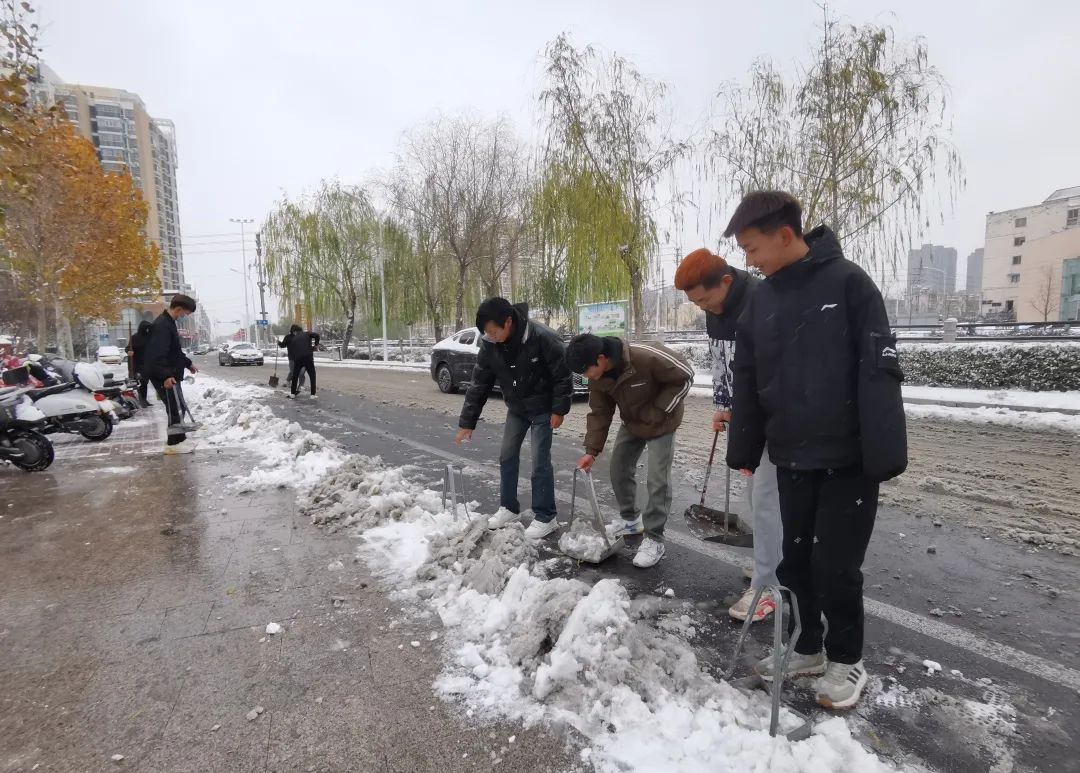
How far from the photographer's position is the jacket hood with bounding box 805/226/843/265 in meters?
2.11

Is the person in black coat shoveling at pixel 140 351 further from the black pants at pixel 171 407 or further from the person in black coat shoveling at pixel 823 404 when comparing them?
the person in black coat shoveling at pixel 823 404

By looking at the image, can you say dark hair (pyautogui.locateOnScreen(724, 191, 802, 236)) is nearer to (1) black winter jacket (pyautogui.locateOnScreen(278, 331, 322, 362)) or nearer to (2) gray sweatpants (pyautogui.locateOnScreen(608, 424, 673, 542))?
(2) gray sweatpants (pyautogui.locateOnScreen(608, 424, 673, 542))

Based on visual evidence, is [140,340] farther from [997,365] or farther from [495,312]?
[997,365]

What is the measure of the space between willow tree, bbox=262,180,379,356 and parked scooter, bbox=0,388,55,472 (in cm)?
2588

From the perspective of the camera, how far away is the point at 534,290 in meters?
22.5

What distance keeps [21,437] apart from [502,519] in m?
6.22

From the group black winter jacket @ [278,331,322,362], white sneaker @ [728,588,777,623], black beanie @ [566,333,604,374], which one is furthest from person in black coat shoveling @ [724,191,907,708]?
black winter jacket @ [278,331,322,362]

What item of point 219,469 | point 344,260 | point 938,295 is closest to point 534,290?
point 344,260

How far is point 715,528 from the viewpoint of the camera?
13.2 feet

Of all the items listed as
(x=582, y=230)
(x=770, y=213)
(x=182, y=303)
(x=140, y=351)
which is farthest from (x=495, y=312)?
(x=582, y=230)

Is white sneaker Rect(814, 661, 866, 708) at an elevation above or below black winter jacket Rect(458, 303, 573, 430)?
below

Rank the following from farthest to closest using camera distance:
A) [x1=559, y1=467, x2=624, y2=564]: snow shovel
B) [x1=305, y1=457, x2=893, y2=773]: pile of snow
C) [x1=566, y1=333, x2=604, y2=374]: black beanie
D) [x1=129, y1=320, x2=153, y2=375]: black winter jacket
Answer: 1. [x1=129, y1=320, x2=153, y2=375]: black winter jacket
2. [x1=559, y1=467, x2=624, y2=564]: snow shovel
3. [x1=566, y1=333, x2=604, y2=374]: black beanie
4. [x1=305, y1=457, x2=893, y2=773]: pile of snow

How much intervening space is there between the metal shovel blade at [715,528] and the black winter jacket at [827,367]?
1.63 metres

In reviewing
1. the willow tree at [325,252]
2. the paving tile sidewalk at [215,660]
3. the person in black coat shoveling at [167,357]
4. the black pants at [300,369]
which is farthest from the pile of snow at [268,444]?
the willow tree at [325,252]
